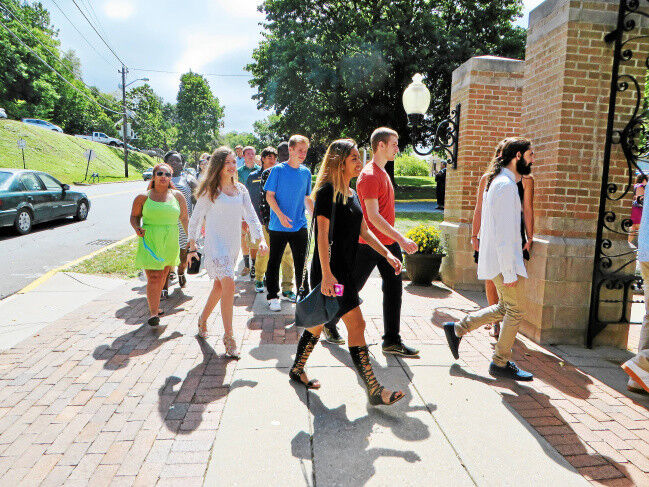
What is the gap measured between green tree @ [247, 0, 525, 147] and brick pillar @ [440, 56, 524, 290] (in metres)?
15.3

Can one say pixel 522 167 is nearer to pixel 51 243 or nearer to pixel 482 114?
pixel 482 114

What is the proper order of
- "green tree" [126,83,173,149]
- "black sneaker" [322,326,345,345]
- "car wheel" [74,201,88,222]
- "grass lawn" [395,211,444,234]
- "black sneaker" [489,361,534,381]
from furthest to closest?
"green tree" [126,83,173,149], "car wheel" [74,201,88,222], "grass lawn" [395,211,444,234], "black sneaker" [322,326,345,345], "black sneaker" [489,361,534,381]

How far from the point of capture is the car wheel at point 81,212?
13.6m

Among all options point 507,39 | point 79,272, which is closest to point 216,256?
point 79,272

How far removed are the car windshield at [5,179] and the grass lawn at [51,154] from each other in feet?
62.9

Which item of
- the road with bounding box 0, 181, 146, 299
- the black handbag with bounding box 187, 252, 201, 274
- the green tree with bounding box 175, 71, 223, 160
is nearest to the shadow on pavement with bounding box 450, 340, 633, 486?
the black handbag with bounding box 187, 252, 201, 274

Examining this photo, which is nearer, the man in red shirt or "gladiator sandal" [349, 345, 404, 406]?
"gladiator sandal" [349, 345, 404, 406]

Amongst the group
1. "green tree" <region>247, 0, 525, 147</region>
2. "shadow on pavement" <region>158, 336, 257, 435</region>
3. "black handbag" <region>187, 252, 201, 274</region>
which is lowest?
"shadow on pavement" <region>158, 336, 257, 435</region>

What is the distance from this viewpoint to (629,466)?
8.28ft

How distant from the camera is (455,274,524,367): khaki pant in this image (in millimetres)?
3523

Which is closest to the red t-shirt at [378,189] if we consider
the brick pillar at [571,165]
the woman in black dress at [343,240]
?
the woman in black dress at [343,240]

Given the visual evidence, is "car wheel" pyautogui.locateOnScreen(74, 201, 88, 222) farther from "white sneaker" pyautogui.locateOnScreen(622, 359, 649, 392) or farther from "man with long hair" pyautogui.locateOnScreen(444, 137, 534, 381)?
"white sneaker" pyautogui.locateOnScreen(622, 359, 649, 392)

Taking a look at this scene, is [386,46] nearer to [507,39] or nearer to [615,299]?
[507,39]

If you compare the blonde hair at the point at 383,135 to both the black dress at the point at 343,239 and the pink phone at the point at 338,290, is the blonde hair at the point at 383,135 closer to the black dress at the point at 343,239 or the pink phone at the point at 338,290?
the black dress at the point at 343,239
